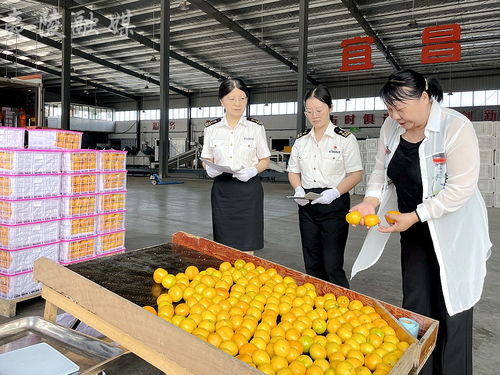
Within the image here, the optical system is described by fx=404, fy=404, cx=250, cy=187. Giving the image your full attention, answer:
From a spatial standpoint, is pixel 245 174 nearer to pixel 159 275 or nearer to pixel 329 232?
pixel 329 232

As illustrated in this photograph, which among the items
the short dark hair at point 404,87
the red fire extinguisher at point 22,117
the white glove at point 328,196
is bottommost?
the white glove at point 328,196

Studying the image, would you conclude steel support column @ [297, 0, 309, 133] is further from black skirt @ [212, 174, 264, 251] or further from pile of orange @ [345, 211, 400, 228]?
pile of orange @ [345, 211, 400, 228]

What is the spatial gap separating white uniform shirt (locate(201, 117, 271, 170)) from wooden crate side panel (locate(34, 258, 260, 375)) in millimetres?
1436

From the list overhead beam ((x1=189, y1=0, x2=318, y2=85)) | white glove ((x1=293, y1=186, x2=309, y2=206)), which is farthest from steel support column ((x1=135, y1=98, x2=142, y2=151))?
white glove ((x1=293, y1=186, x2=309, y2=206))

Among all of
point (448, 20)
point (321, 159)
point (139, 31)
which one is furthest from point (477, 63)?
point (321, 159)

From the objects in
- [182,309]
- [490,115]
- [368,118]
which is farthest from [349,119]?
[182,309]

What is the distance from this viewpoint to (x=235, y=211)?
2.71 metres

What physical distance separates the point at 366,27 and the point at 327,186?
1152cm

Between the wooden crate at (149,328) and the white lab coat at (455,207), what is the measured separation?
31 centimetres

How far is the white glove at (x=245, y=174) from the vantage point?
8.52ft

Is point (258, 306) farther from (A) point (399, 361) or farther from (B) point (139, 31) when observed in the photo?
(B) point (139, 31)

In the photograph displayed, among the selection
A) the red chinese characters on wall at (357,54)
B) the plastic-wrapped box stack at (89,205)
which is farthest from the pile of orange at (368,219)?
the red chinese characters on wall at (357,54)

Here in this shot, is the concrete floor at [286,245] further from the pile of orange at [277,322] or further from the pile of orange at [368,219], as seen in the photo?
the pile of orange at [368,219]

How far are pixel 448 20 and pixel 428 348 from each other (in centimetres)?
1284
